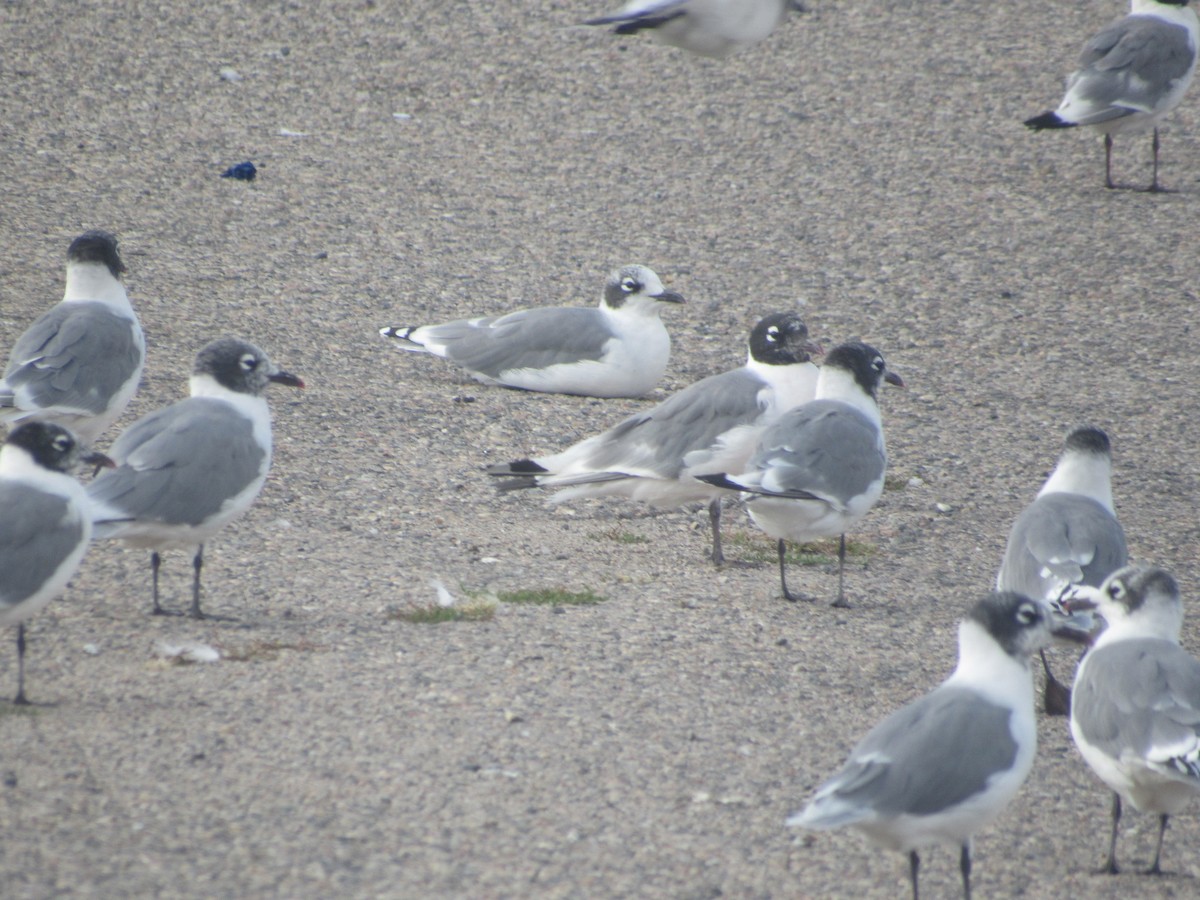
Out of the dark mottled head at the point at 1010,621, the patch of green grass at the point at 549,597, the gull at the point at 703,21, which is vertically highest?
the gull at the point at 703,21

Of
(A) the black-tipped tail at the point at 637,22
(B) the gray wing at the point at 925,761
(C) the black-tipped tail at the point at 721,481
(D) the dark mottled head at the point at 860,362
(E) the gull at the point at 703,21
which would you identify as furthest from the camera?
(E) the gull at the point at 703,21

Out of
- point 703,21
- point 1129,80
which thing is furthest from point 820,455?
point 1129,80

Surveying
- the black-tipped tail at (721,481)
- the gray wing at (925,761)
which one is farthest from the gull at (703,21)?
the gray wing at (925,761)

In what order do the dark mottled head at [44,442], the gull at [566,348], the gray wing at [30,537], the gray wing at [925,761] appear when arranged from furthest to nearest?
the gull at [566,348] → the dark mottled head at [44,442] → the gray wing at [30,537] → the gray wing at [925,761]

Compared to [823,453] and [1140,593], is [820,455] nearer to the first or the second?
[823,453]

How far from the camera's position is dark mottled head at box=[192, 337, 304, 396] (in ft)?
18.7

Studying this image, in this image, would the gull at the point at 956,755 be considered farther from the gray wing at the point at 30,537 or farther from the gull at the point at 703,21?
the gull at the point at 703,21

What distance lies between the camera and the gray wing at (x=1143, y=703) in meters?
4.06

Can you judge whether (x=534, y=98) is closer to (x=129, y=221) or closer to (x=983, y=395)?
(x=129, y=221)

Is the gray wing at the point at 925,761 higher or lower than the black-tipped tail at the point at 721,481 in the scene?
higher

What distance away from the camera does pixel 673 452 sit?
21.2ft

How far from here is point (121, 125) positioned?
424 inches

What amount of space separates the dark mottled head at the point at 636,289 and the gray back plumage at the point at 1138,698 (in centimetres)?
431

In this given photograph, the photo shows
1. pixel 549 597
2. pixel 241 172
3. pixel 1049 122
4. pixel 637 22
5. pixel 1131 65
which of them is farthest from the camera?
pixel 1131 65
